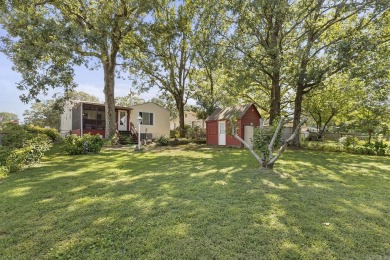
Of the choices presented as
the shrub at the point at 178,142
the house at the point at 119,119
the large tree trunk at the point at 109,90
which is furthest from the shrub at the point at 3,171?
the house at the point at 119,119

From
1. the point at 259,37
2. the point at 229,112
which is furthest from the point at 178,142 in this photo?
the point at 259,37

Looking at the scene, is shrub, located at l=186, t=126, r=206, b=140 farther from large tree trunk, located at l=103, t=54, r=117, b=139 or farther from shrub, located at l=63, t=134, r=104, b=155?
shrub, located at l=63, t=134, r=104, b=155

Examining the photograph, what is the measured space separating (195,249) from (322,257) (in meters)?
1.27

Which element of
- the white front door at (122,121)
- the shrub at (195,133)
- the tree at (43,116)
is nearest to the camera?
the shrub at (195,133)

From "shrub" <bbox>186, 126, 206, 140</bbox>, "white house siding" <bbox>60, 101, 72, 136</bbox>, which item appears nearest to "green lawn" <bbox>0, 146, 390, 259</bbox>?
"shrub" <bbox>186, 126, 206, 140</bbox>

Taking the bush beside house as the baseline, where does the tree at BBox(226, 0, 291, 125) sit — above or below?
above

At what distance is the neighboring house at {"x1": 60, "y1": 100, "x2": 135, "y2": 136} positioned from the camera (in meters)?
18.6

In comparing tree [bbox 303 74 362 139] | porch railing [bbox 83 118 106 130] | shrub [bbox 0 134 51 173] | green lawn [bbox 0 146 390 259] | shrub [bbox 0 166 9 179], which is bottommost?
green lawn [bbox 0 146 390 259]

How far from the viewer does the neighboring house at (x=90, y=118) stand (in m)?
18.6

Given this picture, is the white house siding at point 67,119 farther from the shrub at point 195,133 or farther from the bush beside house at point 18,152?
the bush beside house at point 18,152

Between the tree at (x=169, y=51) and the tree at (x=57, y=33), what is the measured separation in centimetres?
219

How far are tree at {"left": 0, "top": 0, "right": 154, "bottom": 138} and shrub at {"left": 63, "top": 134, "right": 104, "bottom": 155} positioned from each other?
2.43 meters

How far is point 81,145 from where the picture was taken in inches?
404

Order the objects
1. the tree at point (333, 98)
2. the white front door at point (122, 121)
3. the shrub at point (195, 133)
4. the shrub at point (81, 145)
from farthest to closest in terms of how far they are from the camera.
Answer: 1. the white front door at point (122, 121)
2. the shrub at point (195, 133)
3. the tree at point (333, 98)
4. the shrub at point (81, 145)
